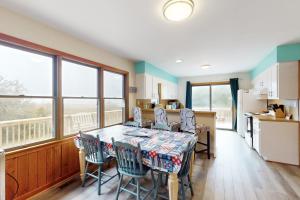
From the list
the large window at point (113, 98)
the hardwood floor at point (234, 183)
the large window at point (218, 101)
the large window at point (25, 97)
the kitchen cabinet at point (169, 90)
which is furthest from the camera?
the large window at point (218, 101)

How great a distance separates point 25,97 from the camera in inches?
85.9

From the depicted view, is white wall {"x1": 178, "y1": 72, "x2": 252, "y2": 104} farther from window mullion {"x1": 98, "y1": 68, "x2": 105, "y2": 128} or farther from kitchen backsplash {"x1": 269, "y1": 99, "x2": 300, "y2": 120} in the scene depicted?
window mullion {"x1": 98, "y1": 68, "x2": 105, "y2": 128}

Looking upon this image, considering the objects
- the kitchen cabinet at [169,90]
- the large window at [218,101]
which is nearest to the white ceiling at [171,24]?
the kitchen cabinet at [169,90]

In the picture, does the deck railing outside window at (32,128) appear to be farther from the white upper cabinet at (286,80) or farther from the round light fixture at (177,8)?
the white upper cabinet at (286,80)

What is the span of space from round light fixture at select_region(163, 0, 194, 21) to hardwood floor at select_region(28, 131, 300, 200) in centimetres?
250

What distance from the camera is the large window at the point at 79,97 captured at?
2.78 metres

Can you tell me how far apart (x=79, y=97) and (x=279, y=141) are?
4398 mm

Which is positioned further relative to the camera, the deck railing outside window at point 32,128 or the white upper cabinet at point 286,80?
the white upper cabinet at point 286,80

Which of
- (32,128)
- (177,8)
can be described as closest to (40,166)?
(32,128)

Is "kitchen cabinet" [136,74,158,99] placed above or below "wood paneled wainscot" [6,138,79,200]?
above

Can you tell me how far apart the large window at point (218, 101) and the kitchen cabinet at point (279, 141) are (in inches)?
134

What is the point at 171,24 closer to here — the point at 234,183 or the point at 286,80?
the point at 234,183

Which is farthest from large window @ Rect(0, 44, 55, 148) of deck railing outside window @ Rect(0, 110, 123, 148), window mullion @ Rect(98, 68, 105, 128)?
window mullion @ Rect(98, 68, 105, 128)

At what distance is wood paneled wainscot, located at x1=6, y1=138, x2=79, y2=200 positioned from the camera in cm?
196
